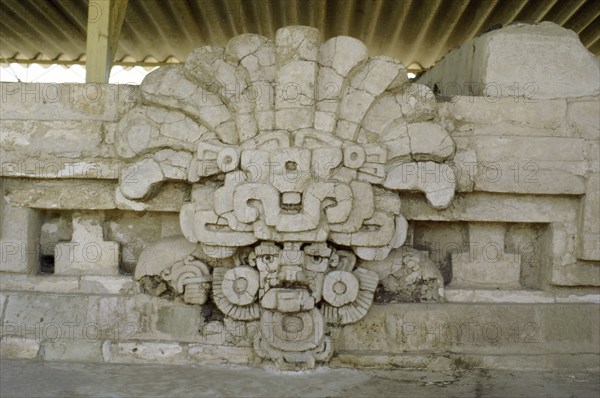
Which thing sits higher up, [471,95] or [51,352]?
[471,95]

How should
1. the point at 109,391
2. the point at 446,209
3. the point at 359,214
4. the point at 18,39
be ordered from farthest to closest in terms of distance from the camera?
the point at 18,39 → the point at 446,209 → the point at 359,214 → the point at 109,391

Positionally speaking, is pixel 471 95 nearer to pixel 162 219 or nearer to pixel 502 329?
pixel 502 329

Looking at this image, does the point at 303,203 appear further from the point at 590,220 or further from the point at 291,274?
the point at 590,220

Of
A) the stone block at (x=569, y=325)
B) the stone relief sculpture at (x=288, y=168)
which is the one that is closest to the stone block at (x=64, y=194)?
the stone relief sculpture at (x=288, y=168)

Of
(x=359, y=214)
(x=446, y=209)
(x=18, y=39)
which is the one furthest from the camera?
(x=18, y=39)

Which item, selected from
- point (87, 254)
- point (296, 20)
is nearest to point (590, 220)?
point (87, 254)

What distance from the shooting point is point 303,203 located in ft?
11.9

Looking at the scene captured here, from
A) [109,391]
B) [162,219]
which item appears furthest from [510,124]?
[109,391]

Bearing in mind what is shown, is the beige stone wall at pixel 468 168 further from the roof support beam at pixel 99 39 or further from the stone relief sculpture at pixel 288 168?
the roof support beam at pixel 99 39

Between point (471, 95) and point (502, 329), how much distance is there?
1481 mm

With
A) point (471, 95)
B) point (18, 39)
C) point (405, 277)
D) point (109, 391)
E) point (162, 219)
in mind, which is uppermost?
point (18, 39)

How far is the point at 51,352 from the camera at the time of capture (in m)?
3.84

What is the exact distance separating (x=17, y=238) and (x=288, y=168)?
179 centimetres

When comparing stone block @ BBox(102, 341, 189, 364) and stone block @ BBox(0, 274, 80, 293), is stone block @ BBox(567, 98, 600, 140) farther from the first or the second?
stone block @ BBox(0, 274, 80, 293)
